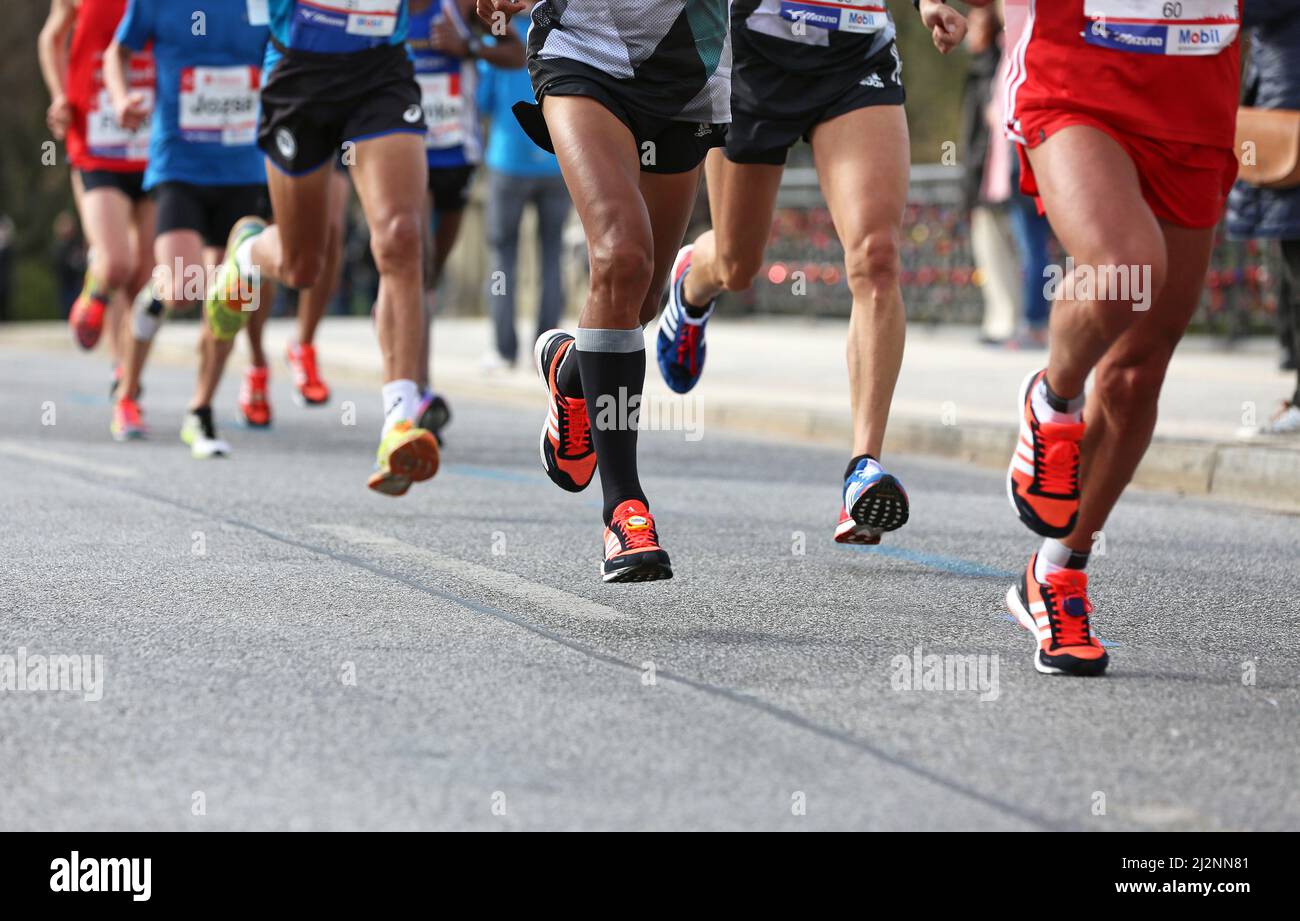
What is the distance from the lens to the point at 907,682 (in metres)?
4.39

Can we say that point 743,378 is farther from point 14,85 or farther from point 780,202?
point 14,85

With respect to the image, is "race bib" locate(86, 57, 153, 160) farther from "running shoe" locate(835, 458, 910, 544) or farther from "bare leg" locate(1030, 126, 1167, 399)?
"bare leg" locate(1030, 126, 1167, 399)

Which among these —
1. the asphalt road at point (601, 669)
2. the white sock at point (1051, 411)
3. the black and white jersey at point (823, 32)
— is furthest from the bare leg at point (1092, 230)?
the black and white jersey at point (823, 32)

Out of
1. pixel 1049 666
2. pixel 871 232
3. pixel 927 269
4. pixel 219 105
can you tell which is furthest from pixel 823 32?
pixel 927 269

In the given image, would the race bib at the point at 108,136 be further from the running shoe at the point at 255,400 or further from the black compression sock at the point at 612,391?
the black compression sock at the point at 612,391

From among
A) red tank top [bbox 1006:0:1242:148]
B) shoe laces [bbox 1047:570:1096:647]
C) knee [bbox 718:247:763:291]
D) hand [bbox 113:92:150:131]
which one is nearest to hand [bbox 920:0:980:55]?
red tank top [bbox 1006:0:1242:148]

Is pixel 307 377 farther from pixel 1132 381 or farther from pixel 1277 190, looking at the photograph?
pixel 1132 381

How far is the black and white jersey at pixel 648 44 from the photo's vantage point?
5195mm

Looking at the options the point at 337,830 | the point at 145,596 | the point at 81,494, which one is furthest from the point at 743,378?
the point at 337,830

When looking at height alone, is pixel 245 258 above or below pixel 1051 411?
below

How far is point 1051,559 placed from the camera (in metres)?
4.61

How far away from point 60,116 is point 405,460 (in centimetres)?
459

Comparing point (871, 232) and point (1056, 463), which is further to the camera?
point (871, 232)

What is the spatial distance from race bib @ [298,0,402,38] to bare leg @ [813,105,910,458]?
1.81m
